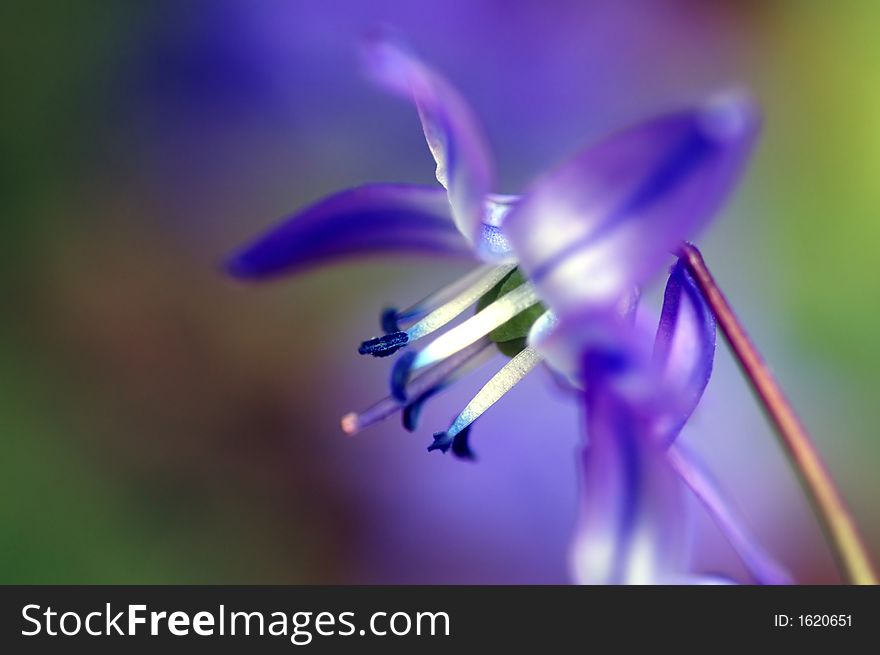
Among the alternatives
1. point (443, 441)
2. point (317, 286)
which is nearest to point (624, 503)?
point (443, 441)

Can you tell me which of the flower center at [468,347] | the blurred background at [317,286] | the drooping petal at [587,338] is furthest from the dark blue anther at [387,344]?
the blurred background at [317,286]

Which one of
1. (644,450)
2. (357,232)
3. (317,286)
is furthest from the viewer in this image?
(317,286)

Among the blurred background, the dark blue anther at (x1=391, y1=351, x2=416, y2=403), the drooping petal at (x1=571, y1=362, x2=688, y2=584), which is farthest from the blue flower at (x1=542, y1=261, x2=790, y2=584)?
the blurred background

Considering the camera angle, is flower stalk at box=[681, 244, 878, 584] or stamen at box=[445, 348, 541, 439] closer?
flower stalk at box=[681, 244, 878, 584]

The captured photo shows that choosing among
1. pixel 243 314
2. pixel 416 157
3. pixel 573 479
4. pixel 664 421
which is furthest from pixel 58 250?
pixel 664 421

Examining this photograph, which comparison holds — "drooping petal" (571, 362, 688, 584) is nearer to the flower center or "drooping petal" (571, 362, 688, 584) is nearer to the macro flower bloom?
the macro flower bloom

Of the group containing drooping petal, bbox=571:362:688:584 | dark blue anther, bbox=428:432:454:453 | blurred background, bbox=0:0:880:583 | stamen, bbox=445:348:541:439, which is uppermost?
blurred background, bbox=0:0:880:583

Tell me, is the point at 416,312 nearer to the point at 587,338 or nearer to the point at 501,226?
the point at 501,226

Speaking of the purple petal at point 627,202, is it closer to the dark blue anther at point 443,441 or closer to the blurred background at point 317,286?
the dark blue anther at point 443,441
